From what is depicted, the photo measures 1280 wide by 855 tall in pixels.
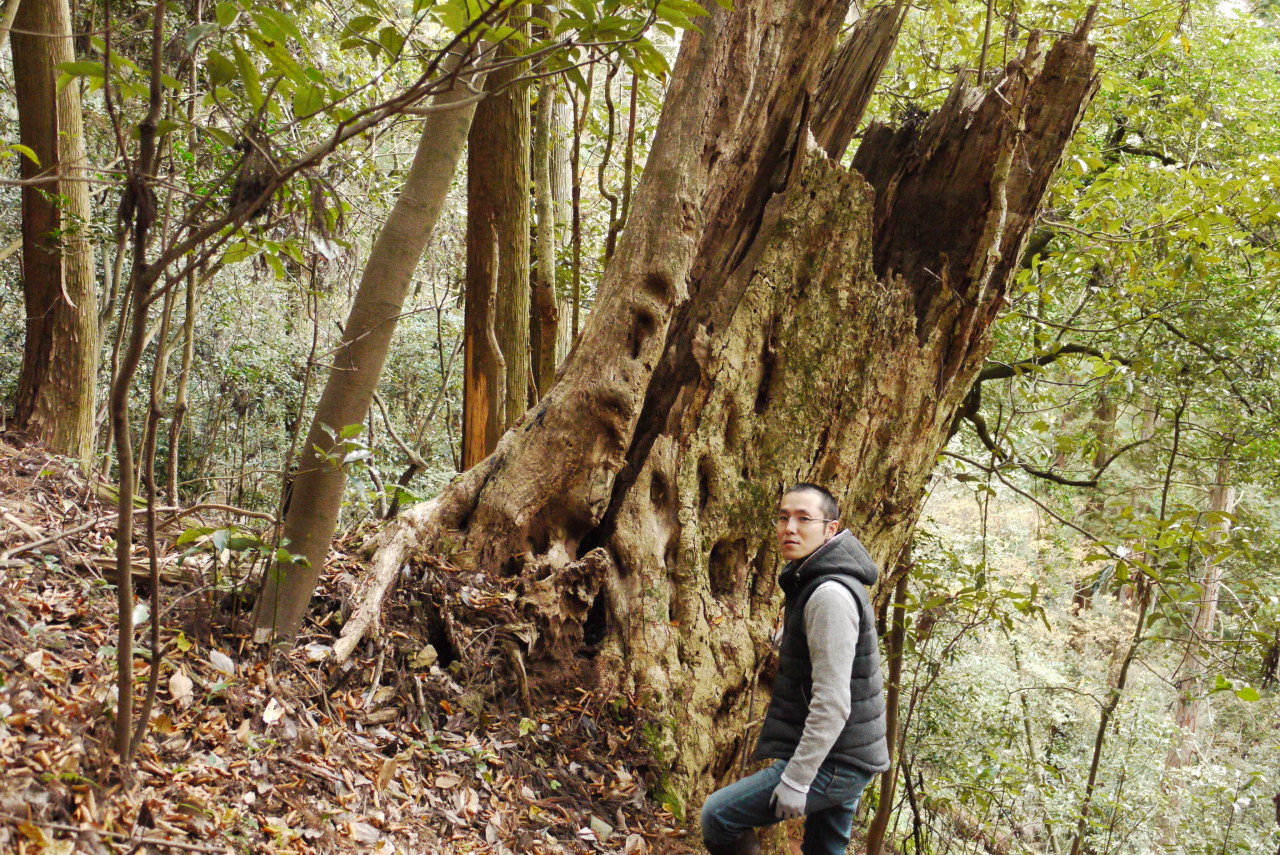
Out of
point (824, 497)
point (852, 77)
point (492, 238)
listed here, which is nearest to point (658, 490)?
point (824, 497)

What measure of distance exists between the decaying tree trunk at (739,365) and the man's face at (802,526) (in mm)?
1050

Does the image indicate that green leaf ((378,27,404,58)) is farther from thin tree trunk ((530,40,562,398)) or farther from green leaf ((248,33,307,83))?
thin tree trunk ((530,40,562,398))

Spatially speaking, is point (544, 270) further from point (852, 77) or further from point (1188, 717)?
point (1188, 717)

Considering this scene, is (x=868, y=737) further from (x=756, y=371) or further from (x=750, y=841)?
(x=756, y=371)

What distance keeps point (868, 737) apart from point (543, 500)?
1.85 metres

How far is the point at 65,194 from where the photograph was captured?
16.7 ft

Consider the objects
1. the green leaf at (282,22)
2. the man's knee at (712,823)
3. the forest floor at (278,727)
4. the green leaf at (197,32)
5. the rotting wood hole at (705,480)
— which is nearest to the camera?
the green leaf at (197,32)

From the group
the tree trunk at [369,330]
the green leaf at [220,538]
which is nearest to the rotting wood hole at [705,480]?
the tree trunk at [369,330]

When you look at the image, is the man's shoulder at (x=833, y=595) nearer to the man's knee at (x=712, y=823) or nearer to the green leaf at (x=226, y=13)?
the man's knee at (x=712, y=823)

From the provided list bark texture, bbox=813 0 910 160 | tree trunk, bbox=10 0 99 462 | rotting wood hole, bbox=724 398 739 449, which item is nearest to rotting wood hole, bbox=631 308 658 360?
rotting wood hole, bbox=724 398 739 449

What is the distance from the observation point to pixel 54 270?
5.20 meters

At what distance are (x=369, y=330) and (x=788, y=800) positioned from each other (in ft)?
7.21

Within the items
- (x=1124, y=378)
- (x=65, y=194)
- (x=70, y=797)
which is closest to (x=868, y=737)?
(x=70, y=797)

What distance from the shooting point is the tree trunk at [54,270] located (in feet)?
16.2
